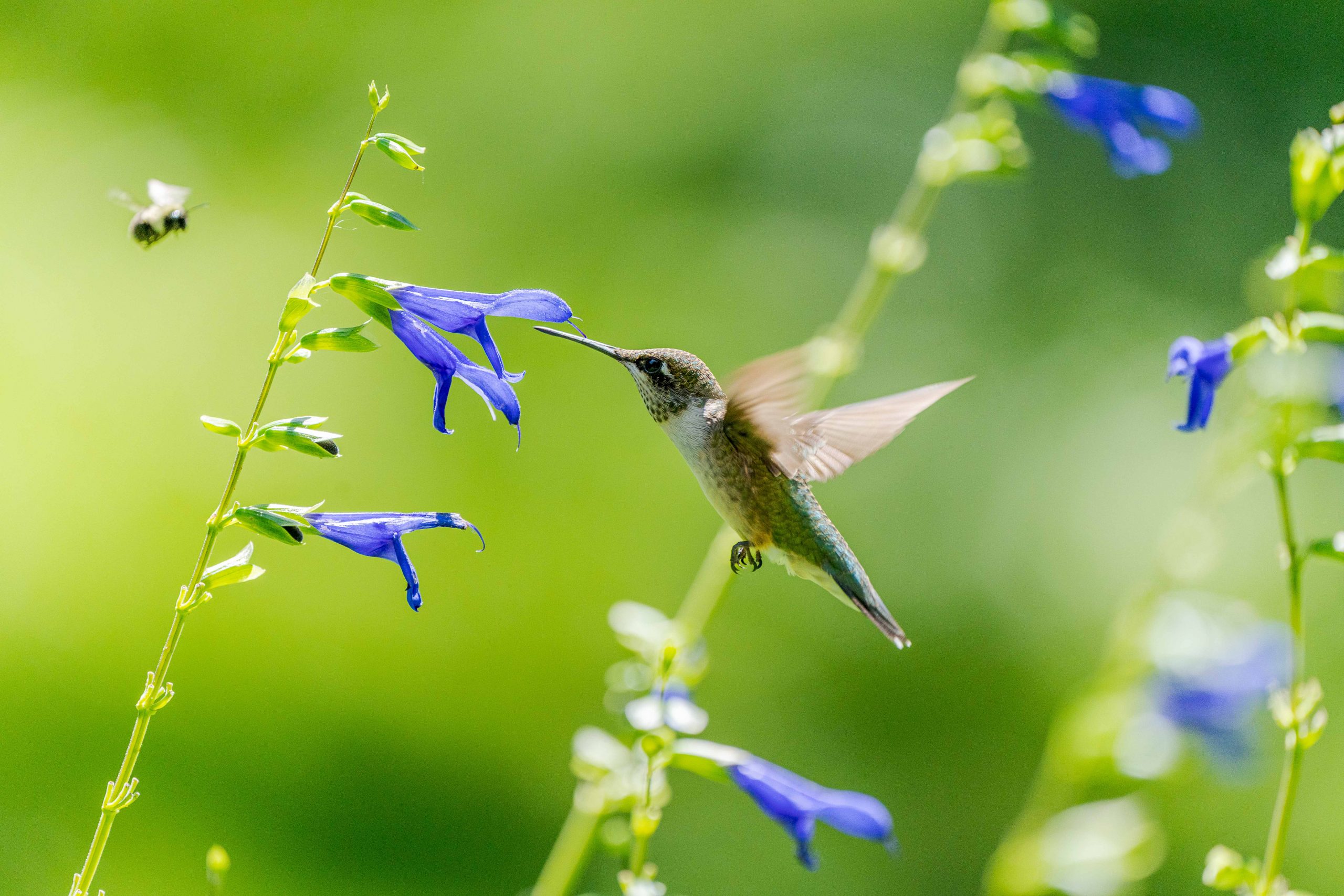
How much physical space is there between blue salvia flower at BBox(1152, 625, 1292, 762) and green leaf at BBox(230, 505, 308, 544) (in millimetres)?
1820

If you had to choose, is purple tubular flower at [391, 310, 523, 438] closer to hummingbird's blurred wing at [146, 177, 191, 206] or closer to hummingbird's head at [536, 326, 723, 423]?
hummingbird's head at [536, 326, 723, 423]

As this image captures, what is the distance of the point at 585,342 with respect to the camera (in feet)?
4.50

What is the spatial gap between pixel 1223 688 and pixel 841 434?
130 cm

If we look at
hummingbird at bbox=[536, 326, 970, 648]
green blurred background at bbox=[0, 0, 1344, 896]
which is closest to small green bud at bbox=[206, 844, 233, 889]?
hummingbird at bbox=[536, 326, 970, 648]

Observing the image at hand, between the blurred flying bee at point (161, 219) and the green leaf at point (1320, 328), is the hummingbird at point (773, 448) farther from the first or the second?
the blurred flying bee at point (161, 219)

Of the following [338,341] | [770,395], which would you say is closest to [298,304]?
[338,341]

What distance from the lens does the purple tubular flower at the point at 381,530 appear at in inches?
43.1

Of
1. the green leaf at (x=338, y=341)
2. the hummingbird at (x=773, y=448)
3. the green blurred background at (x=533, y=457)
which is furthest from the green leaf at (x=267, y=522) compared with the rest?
the green blurred background at (x=533, y=457)

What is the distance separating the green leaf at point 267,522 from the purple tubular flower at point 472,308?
0.24 m

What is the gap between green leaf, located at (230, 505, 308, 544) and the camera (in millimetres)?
959

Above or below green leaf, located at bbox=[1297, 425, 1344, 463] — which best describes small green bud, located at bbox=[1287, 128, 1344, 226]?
above

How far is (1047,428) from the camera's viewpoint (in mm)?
4973

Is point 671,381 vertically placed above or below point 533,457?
below

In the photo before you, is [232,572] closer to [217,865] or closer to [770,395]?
[217,865]
